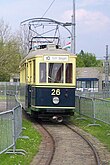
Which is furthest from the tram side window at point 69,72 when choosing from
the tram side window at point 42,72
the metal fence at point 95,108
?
the metal fence at point 95,108

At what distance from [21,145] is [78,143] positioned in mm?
2159

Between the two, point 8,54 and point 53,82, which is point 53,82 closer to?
point 53,82

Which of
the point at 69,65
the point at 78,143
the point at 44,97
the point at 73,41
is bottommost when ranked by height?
the point at 78,143

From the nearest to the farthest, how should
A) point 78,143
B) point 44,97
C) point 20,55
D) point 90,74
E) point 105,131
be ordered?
point 78,143 → point 105,131 → point 44,97 → point 20,55 → point 90,74

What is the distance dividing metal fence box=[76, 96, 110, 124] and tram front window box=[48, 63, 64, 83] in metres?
1.73

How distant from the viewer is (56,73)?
68.7 feet

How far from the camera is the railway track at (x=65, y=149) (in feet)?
39.3

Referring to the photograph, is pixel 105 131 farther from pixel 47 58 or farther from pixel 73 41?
pixel 73 41

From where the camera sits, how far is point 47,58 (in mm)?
20922

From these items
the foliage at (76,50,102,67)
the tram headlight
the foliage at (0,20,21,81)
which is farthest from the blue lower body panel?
the foliage at (76,50,102,67)

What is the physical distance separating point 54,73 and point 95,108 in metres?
2.40

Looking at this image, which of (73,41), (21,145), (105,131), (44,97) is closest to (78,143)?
(21,145)

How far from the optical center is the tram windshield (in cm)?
2086

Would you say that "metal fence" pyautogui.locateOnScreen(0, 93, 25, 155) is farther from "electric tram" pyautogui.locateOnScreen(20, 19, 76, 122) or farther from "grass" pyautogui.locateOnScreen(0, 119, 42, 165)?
"electric tram" pyautogui.locateOnScreen(20, 19, 76, 122)
